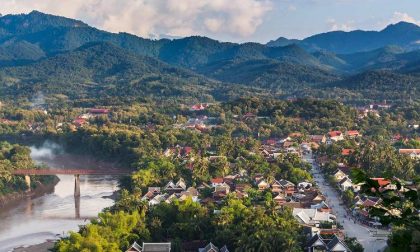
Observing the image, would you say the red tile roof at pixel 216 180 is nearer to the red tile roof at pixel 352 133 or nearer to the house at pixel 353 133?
the house at pixel 353 133

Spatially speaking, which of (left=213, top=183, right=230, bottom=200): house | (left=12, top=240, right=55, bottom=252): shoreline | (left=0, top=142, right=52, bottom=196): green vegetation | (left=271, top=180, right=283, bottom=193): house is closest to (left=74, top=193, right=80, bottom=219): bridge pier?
(left=0, top=142, right=52, bottom=196): green vegetation

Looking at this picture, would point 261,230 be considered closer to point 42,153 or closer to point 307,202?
point 307,202

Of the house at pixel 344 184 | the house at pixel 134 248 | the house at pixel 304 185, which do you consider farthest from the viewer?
the house at pixel 344 184

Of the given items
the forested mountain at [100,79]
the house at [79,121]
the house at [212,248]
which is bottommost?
the house at [212,248]

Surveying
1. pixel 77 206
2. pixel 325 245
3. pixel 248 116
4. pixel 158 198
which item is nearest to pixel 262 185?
pixel 158 198

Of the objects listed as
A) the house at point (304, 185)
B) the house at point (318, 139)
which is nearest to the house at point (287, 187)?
the house at point (304, 185)
